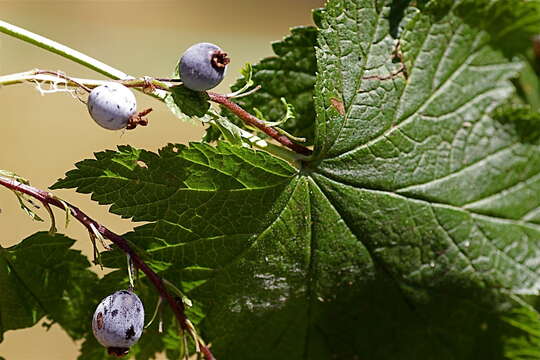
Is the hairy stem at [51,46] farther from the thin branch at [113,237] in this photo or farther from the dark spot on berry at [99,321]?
the dark spot on berry at [99,321]

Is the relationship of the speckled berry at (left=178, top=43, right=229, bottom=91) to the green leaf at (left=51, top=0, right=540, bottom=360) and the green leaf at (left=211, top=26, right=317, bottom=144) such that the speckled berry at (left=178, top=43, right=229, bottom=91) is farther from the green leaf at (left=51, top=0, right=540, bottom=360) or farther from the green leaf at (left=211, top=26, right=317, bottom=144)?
the green leaf at (left=211, top=26, right=317, bottom=144)

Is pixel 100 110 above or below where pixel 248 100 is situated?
below

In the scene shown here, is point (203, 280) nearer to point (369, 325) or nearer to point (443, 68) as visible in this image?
point (369, 325)

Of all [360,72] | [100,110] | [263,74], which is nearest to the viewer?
[100,110]

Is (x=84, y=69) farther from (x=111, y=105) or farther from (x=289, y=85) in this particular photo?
(x=111, y=105)

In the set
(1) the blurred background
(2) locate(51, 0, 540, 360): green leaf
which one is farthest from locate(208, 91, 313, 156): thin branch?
(1) the blurred background

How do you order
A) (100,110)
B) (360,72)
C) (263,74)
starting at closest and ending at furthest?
(100,110) < (360,72) < (263,74)

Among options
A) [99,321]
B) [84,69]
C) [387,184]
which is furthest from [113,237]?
[84,69]

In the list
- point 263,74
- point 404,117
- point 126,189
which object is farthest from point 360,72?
point 126,189
